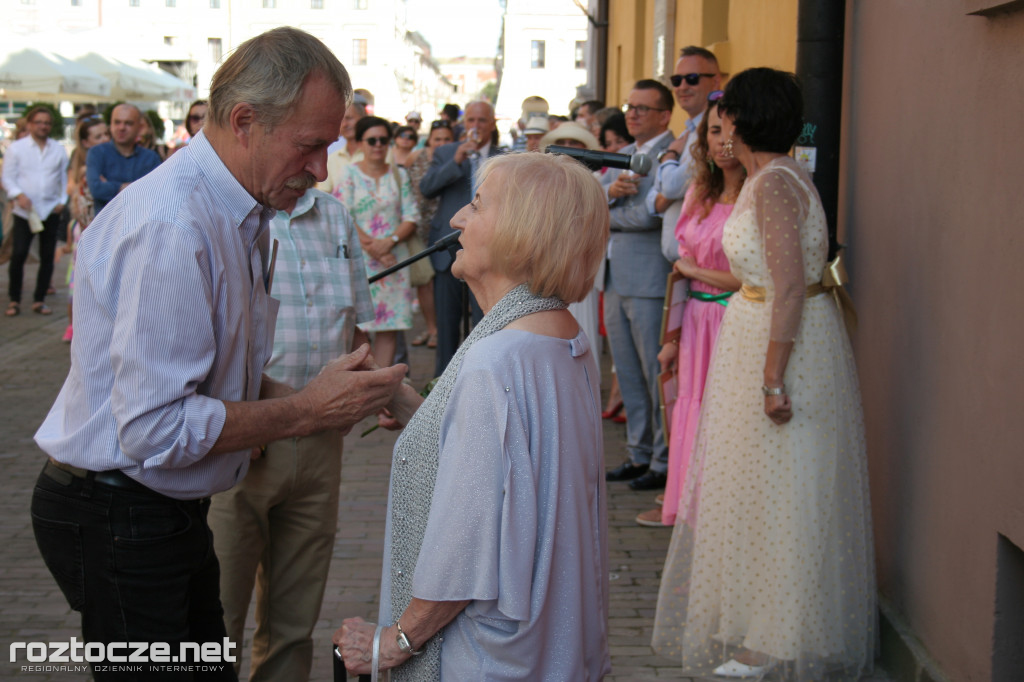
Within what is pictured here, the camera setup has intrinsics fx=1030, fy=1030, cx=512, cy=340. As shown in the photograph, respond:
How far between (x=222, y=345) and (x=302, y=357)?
46.2 inches

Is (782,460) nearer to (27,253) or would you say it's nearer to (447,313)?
(447,313)

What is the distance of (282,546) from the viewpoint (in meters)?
3.43

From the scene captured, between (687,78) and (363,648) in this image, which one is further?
(687,78)

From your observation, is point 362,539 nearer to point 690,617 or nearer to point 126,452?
Answer: point 690,617

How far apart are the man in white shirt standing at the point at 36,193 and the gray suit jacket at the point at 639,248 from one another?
28.1 feet

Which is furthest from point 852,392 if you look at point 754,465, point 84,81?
point 84,81

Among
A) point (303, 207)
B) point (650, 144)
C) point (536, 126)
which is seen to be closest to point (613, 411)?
point (536, 126)

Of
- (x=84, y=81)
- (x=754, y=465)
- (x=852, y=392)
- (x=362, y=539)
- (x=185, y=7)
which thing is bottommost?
(x=362, y=539)

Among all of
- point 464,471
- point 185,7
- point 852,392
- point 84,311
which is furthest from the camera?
point 185,7

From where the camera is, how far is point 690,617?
13.1 ft

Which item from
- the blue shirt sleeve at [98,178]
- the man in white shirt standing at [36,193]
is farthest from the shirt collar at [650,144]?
the man in white shirt standing at [36,193]

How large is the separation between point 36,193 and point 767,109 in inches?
419

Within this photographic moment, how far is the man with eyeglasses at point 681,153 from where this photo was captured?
5691 millimetres

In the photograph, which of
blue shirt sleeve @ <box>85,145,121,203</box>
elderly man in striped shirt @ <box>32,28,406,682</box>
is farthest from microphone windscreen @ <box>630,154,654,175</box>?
blue shirt sleeve @ <box>85,145,121,203</box>
